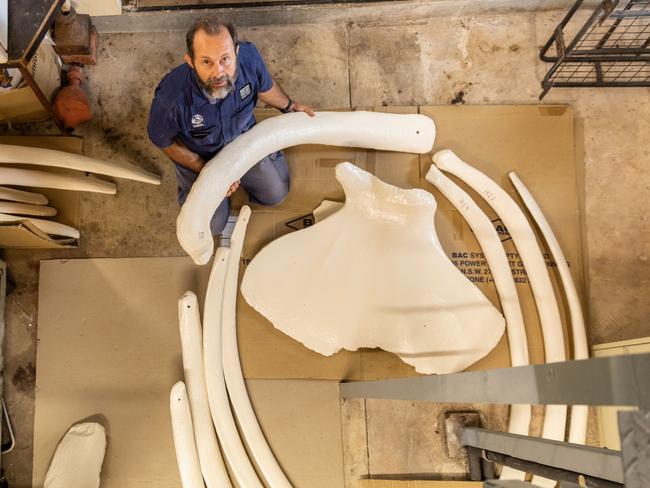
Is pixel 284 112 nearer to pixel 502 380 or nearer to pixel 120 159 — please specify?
pixel 120 159

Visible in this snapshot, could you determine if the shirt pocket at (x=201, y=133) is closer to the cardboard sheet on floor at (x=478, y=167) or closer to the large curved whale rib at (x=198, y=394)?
the cardboard sheet on floor at (x=478, y=167)

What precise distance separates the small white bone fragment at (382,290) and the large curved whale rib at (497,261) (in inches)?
3.0

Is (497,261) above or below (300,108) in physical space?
below

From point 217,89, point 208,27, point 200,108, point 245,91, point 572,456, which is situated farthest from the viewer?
point 245,91

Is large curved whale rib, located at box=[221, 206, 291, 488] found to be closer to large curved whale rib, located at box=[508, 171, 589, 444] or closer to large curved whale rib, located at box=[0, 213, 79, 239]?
large curved whale rib, located at box=[0, 213, 79, 239]

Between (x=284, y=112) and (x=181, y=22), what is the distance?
822 millimetres

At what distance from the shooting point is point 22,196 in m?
2.54

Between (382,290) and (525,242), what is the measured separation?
0.73m

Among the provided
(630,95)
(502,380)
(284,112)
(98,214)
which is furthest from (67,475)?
(630,95)

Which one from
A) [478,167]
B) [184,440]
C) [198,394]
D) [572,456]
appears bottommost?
→ [184,440]

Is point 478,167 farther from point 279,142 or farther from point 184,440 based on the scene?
point 184,440

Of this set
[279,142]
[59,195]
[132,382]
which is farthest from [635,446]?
[59,195]

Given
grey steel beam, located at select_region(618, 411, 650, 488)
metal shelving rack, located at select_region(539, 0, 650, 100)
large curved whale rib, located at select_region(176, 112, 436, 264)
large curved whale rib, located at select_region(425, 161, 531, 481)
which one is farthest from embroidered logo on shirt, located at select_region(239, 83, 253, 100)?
grey steel beam, located at select_region(618, 411, 650, 488)

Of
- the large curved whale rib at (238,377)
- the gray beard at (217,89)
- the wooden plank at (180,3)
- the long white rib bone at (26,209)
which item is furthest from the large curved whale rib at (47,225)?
the wooden plank at (180,3)
